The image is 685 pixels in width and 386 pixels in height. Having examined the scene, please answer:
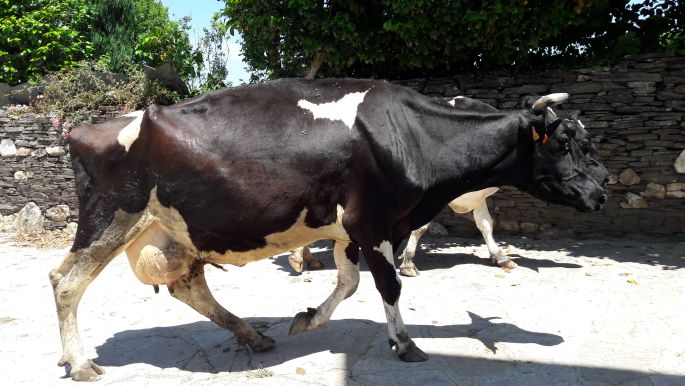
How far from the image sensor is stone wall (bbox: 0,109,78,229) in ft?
32.1

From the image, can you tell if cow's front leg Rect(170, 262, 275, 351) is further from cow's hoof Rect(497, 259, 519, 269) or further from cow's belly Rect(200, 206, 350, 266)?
cow's hoof Rect(497, 259, 519, 269)

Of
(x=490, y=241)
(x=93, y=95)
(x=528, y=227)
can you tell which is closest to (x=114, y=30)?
(x=93, y=95)

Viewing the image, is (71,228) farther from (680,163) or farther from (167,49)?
(680,163)

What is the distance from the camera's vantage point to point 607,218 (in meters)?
7.59

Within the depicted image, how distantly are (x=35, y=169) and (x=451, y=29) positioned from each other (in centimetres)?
755

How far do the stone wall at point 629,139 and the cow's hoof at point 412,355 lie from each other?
484 cm

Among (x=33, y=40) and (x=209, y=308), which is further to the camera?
(x=33, y=40)

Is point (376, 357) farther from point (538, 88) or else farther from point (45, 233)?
point (45, 233)

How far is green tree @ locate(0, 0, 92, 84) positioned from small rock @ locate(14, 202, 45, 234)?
4.37 m

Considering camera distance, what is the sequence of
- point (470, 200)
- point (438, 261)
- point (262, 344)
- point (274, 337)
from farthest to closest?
point (438, 261), point (470, 200), point (274, 337), point (262, 344)

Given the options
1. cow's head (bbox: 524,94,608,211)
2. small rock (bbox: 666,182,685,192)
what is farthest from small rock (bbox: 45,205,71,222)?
small rock (bbox: 666,182,685,192)

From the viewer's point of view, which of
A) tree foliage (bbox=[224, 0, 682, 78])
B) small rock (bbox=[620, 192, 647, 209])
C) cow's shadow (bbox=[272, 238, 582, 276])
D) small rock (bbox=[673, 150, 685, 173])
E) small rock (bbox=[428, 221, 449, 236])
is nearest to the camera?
cow's shadow (bbox=[272, 238, 582, 276])

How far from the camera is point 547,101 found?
12.3 feet

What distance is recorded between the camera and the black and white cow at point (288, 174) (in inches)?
139
